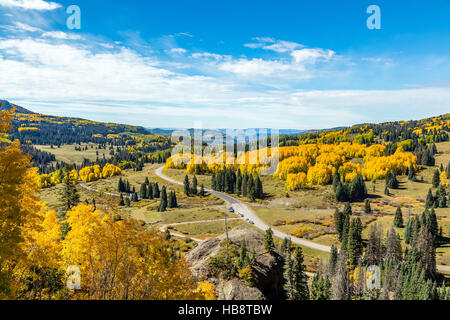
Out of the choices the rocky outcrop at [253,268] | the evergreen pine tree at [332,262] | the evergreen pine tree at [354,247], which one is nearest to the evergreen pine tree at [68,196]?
the rocky outcrop at [253,268]

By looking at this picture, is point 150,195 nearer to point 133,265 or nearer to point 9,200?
point 133,265

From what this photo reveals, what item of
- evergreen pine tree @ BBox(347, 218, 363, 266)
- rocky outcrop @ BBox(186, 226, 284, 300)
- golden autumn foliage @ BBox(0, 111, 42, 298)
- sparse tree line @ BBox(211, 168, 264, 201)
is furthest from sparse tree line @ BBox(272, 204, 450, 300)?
sparse tree line @ BBox(211, 168, 264, 201)

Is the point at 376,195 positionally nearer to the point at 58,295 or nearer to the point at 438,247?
the point at 438,247

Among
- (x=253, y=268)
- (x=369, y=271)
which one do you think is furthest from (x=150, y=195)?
(x=369, y=271)

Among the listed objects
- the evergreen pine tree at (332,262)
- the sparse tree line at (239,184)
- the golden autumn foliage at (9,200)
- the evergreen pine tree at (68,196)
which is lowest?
the evergreen pine tree at (332,262)

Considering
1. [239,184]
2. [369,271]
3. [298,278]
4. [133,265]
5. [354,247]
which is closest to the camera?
[133,265]

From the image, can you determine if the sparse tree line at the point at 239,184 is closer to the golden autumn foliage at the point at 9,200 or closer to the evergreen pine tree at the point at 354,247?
the evergreen pine tree at the point at 354,247

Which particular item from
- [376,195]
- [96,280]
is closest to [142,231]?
[96,280]

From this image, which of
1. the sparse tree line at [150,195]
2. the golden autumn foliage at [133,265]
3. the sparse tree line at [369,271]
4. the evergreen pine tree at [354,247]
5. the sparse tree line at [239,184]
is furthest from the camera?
the sparse tree line at [239,184]

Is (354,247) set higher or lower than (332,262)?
higher
